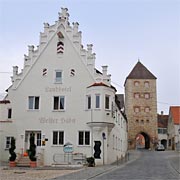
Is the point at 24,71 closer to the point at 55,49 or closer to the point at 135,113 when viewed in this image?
the point at 55,49

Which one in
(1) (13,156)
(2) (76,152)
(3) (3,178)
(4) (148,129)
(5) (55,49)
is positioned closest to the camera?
(3) (3,178)

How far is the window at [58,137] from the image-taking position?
32.2 m

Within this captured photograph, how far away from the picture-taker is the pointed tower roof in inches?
3317

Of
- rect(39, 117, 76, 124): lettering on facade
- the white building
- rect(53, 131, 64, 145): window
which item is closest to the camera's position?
the white building

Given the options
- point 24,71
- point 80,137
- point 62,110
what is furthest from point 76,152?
point 24,71

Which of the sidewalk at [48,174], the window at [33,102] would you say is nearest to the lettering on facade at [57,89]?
the window at [33,102]

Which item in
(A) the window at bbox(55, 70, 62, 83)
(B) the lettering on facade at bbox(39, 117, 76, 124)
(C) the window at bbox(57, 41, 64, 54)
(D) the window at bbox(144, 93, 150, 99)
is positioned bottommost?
(B) the lettering on facade at bbox(39, 117, 76, 124)

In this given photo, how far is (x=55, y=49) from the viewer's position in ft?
112

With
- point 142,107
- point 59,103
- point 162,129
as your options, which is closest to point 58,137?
point 59,103

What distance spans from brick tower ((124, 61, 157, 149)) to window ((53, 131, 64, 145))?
1880 inches

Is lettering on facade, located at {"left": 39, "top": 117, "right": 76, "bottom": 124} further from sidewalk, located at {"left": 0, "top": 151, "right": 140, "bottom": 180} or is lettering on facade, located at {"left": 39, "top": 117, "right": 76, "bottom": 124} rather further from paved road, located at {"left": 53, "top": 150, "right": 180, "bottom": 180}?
sidewalk, located at {"left": 0, "top": 151, "right": 140, "bottom": 180}

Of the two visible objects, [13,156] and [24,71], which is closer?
[13,156]

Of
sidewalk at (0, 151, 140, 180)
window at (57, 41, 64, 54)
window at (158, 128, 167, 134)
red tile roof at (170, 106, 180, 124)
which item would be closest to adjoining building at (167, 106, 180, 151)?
red tile roof at (170, 106, 180, 124)

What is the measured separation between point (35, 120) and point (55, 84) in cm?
383
